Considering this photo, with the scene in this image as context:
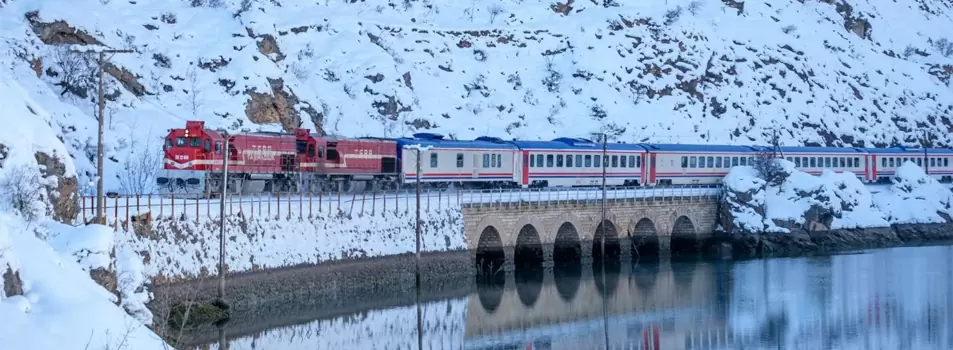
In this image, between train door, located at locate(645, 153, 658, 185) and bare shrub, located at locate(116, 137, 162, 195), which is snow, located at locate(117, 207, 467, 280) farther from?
train door, located at locate(645, 153, 658, 185)

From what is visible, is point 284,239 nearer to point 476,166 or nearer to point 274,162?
point 274,162

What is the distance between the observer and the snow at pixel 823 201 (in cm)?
5994

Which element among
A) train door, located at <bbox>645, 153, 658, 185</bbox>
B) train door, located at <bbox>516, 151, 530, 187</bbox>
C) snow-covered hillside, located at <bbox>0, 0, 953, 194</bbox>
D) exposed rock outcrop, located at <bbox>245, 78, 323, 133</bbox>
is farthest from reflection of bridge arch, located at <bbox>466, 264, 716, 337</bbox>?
exposed rock outcrop, located at <bbox>245, 78, 323, 133</bbox>

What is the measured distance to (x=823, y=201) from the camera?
61.8 metres

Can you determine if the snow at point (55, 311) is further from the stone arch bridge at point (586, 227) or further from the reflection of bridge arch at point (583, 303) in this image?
the stone arch bridge at point (586, 227)

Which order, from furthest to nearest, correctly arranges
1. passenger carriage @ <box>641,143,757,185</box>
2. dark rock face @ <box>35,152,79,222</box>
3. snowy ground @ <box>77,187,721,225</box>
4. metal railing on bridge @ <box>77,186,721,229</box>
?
passenger carriage @ <box>641,143,757,185</box>, snowy ground @ <box>77,187,721,225</box>, metal railing on bridge @ <box>77,186,721,229</box>, dark rock face @ <box>35,152,79,222</box>

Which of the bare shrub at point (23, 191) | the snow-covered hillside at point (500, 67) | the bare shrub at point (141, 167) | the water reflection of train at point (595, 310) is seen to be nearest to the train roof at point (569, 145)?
the water reflection of train at point (595, 310)

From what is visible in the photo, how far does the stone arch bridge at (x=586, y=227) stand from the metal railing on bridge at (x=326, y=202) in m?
0.24

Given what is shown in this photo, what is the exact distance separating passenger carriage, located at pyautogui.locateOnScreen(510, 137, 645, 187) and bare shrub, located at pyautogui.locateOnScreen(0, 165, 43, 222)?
3315 cm

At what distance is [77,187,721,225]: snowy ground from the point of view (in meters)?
32.2

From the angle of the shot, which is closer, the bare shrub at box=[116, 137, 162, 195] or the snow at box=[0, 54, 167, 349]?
the snow at box=[0, 54, 167, 349]

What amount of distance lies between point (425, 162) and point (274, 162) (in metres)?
7.90

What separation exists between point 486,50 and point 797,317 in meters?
55.0

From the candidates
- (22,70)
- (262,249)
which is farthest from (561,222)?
(22,70)
